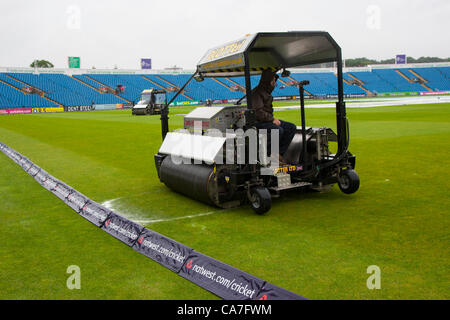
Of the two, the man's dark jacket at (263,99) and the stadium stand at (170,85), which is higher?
the stadium stand at (170,85)

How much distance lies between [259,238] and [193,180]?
2.18m

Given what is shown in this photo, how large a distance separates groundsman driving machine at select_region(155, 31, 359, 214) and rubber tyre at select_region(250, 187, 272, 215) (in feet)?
0.05

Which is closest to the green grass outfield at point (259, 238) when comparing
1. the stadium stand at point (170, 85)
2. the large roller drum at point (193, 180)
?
the large roller drum at point (193, 180)

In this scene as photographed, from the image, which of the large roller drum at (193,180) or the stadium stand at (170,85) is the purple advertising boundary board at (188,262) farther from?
the stadium stand at (170,85)

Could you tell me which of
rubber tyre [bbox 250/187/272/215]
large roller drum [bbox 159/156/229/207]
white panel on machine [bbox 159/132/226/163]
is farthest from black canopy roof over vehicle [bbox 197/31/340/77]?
rubber tyre [bbox 250/187/272/215]

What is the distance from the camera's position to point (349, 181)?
299 inches

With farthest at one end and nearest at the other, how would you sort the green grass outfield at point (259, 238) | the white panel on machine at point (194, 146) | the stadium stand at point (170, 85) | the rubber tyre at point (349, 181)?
the stadium stand at point (170, 85), the rubber tyre at point (349, 181), the white panel on machine at point (194, 146), the green grass outfield at point (259, 238)

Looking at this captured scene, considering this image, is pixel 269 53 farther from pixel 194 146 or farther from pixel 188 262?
pixel 188 262

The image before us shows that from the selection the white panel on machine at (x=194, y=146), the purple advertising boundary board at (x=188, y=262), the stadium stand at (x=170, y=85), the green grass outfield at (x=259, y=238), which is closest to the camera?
the purple advertising boundary board at (x=188, y=262)

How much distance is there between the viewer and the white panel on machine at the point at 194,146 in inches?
277

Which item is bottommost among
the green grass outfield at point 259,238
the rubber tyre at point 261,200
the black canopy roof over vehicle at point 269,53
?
the green grass outfield at point 259,238

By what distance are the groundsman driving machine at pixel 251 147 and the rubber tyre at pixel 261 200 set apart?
0.05 feet

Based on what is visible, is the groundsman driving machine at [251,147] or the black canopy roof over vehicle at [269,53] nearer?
the black canopy roof over vehicle at [269,53]

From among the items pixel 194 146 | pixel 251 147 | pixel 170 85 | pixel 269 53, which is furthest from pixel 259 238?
pixel 170 85
